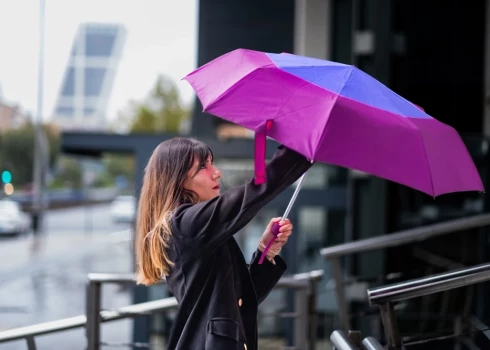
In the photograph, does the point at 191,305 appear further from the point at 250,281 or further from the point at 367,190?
the point at 367,190

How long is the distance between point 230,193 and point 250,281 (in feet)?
1.35

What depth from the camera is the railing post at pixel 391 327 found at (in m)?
2.48

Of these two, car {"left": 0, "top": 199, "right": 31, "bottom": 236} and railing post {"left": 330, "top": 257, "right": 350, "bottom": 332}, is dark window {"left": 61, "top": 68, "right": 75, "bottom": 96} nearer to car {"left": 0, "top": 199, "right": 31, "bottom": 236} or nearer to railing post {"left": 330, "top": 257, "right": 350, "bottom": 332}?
car {"left": 0, "top": 199, "right": 31, "bottom": 236}

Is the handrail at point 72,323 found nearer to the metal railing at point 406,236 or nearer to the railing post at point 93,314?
the railing post at point 93,314

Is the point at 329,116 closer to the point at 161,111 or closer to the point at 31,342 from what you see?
the point at 31,342

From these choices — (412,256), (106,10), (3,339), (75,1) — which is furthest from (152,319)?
(106,10)

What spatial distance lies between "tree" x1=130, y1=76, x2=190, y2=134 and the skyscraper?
3070mm

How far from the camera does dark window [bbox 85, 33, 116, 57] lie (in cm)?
4981

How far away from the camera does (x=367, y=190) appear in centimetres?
712

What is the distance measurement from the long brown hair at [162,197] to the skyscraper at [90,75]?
1639 inches

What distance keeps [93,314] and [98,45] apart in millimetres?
49796

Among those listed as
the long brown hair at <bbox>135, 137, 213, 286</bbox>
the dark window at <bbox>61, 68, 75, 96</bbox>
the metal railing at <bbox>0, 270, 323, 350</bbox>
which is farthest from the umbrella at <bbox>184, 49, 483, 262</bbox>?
the dark window at <bbox>61, 68, 75, 96</bbox>

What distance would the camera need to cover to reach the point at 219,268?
203 cm

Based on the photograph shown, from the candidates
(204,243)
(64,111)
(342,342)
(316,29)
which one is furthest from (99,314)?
(64,111)
